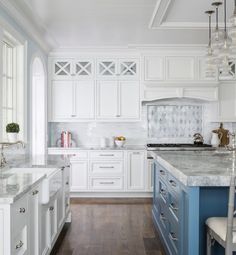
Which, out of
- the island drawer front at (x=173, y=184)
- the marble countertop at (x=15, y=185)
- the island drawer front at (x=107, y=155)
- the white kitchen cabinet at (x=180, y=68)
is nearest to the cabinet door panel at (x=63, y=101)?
the island drawer front at (x=107, y=155)

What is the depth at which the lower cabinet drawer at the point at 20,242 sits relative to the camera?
80.4 inches

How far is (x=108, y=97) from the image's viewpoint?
605 cm

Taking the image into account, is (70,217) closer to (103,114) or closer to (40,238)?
(40,238)

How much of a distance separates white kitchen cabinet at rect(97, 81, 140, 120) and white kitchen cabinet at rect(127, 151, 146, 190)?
0.67 m

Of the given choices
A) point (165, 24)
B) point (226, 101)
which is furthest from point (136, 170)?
point (165, 24)

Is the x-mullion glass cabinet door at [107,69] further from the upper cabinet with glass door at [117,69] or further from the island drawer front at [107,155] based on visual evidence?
the island drawer front at [107,155]

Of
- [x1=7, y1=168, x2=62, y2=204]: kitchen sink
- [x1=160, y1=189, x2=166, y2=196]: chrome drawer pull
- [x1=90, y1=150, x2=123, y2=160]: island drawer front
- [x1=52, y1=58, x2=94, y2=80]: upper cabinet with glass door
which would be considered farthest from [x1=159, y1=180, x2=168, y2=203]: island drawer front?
[x1=52, y1=58, x2=94, y2=80]: upper cabinet with glass door

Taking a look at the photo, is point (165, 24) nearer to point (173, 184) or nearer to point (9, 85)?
point (9, 85)

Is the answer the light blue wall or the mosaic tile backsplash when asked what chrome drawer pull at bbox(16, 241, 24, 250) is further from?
the mosaic tile backsplash

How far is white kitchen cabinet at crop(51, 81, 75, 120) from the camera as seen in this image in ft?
19.8

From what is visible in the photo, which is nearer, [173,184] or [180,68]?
[173,184]

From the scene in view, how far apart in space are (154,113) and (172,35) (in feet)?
5.67

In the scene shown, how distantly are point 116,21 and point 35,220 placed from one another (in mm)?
2894

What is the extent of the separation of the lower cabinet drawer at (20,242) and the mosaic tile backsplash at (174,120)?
4.35 metres
